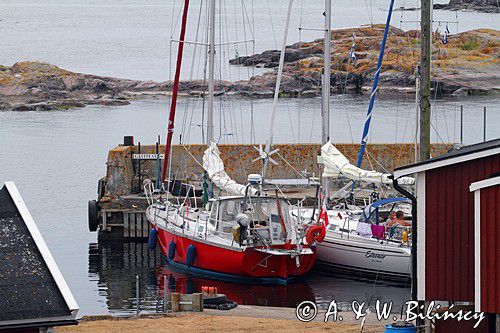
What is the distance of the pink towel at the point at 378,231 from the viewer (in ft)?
109

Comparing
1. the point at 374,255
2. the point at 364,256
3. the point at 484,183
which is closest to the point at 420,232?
the point at 484,183

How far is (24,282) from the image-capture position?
15.9 m

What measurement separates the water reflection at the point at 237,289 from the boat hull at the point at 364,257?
355 mm

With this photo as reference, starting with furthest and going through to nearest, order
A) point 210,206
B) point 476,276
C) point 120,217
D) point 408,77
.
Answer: point 408,77 → point 120,217 → point 210,206 → point 476,276

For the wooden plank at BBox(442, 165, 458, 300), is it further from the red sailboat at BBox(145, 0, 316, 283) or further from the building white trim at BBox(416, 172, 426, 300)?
the red sailboat at BBox(145, 0, 316, 283)

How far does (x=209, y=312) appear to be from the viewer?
79.7ft

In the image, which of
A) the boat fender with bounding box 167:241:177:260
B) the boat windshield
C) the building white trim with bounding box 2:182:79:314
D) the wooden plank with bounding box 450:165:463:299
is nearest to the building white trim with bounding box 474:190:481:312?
the wooden plank with bounding box 450:165:463:299

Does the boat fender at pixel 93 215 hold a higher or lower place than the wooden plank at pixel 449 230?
lower

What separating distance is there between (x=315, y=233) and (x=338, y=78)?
82.3 meters

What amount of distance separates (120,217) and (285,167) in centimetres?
653

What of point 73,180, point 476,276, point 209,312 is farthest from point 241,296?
point 73,180

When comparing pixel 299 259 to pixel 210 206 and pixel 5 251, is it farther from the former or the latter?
pixel 5 251

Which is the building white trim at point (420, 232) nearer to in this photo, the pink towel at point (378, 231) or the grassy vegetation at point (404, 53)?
the pink towel at point (378, 231)

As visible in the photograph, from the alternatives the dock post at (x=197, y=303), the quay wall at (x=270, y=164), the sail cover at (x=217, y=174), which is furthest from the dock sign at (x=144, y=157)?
the dock post at (x=197, y=303)
